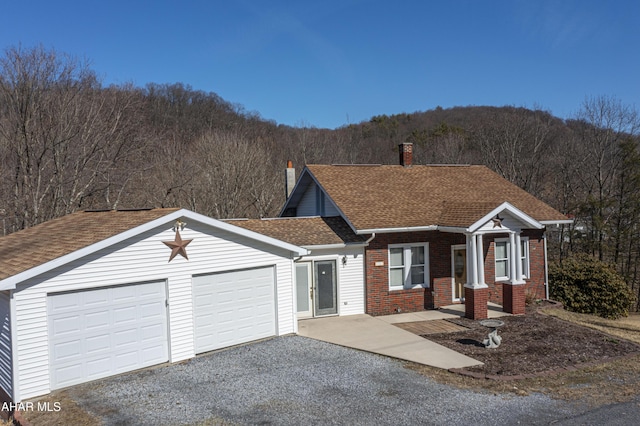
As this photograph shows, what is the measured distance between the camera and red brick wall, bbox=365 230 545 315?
1602cm

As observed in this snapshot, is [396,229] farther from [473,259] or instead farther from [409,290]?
[473,259]

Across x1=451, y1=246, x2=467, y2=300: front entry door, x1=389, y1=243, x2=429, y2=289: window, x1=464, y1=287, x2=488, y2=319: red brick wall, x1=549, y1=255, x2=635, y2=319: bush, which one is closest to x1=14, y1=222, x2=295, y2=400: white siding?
x1=389, y1=243, x2=429, y2=289: window

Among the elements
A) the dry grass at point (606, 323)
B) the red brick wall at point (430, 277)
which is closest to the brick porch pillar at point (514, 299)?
the red brick wall at point (430, 277)

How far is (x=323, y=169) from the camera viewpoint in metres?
19.6

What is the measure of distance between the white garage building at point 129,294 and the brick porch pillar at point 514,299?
7813 mm

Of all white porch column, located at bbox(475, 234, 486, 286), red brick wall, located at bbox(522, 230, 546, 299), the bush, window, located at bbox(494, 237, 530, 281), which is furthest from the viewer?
red brick wall, located at bbox(522, 230, 546, 299)

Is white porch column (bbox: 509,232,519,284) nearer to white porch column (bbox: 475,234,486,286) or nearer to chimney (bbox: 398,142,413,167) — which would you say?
white porch column (bbox: 475,234,486,286)

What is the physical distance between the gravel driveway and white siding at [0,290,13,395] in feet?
3.94

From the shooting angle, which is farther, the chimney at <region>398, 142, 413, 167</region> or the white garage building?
the chimney at <region>398, 142, 413, 167</region>

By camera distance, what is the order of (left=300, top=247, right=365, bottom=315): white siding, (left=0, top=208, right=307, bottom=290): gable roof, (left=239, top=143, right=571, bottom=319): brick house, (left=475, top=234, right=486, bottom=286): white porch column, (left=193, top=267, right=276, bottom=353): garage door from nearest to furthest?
1. (left=0, top=208, right=307, bottom=290): gable roof
2. (left=193, top=267, right=276, bottom=353): garage door
3. (left=475, top=234, right=486, bottom=286): white porch column
4. (left=239, top=143, right=571, bottom=319): brick house
5. (left=300, top=247, right=365, bottom=315): white siding

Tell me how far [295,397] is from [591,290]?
48.9 feet

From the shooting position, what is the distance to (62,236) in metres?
11.4

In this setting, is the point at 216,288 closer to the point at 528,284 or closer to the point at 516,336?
the point at 516,336

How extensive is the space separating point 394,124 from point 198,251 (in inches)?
2178
